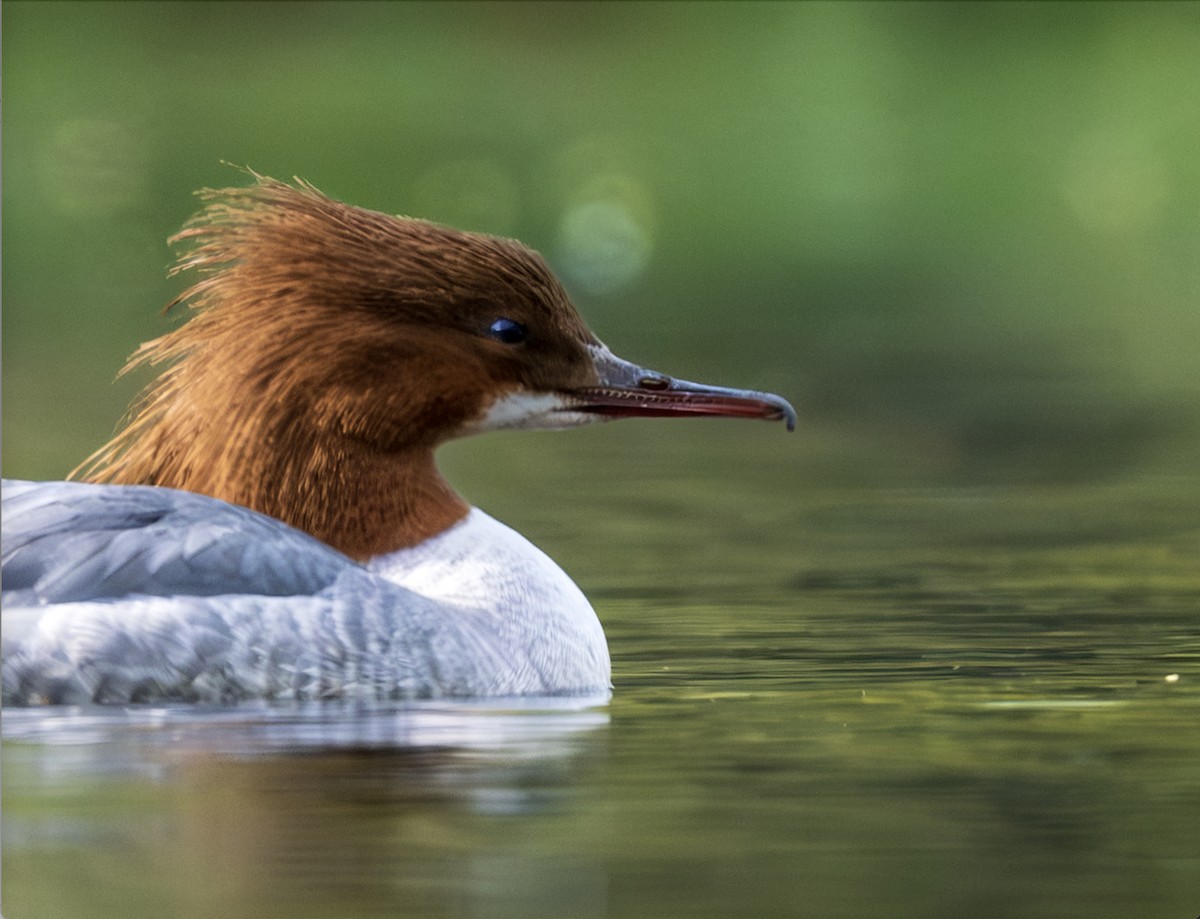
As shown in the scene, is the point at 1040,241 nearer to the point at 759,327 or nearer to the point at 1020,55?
the point at 759,327

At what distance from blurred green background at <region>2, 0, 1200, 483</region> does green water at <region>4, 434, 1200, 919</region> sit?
5.25 ft

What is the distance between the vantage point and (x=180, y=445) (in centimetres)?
602

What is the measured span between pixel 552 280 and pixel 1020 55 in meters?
2.46

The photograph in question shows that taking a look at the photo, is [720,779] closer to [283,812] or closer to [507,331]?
[283,812]

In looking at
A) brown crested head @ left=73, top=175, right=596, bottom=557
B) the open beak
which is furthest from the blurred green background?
the open beak

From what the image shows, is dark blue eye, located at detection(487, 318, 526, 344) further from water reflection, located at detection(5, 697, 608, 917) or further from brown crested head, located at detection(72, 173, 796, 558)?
water reflection, located at detection(5, 697, 608, 917)

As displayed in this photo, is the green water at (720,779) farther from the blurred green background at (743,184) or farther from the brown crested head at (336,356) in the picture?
the blurred green background at (743,184)

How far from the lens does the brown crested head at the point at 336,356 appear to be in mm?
Answer: 5926

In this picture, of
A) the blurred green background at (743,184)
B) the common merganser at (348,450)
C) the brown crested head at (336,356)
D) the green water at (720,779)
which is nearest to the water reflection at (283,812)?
the green water at (720,779)

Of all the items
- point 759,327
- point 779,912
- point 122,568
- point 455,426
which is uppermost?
point 759,327

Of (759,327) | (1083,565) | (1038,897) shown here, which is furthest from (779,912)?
(759,327)

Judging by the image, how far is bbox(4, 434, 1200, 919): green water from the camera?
4.67 metres

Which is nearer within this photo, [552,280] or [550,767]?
[550,767]

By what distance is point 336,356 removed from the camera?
5930mm
